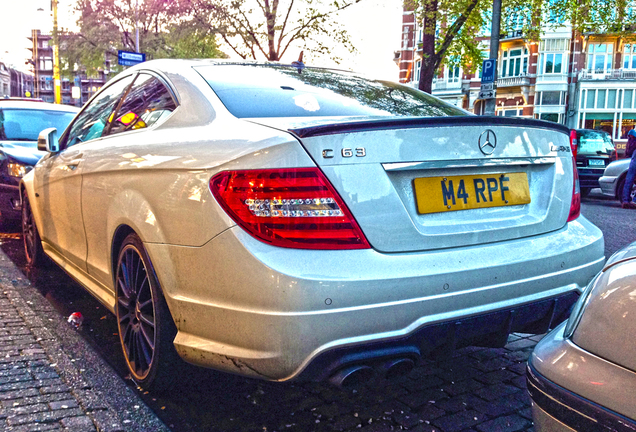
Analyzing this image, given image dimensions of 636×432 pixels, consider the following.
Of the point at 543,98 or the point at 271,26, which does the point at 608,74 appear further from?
the point at 271,26

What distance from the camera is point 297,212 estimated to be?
2049mm

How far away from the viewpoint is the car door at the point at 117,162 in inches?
111

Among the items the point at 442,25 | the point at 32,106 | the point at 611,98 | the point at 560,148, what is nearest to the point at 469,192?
the point at 560,148

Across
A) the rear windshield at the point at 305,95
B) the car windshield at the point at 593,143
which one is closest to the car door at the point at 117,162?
the rear windshield at the point at 305,95

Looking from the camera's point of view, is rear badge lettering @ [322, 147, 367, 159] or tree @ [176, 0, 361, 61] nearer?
rear badge lettering @ [322, 147, 367, 159]

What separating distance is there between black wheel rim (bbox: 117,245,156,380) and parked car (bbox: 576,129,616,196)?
1395cm

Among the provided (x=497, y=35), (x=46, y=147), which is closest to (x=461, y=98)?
(x=497, y=35)

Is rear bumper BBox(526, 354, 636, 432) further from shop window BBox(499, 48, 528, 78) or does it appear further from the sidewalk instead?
shop window BBox(499, 48, 528, 78)

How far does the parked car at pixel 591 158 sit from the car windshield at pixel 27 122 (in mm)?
11800

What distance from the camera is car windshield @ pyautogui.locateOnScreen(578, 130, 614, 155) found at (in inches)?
591

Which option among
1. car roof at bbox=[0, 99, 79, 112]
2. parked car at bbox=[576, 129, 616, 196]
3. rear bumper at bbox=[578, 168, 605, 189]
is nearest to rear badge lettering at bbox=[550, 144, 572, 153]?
car roof at bbox=[0, 99, 79, 112]

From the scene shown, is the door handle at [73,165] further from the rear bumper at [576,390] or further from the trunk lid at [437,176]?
the rear bumper at [576,390]

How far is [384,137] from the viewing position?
217cm

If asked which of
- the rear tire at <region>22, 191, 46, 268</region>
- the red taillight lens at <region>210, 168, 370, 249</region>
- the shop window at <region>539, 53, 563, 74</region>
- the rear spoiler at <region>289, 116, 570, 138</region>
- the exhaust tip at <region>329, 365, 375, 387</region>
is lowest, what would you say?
the rear tire at <region>22, 191, 46, 268</region>
